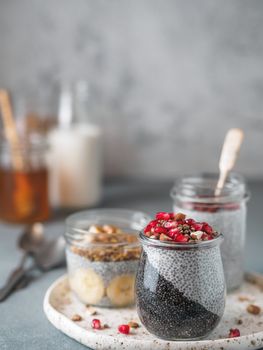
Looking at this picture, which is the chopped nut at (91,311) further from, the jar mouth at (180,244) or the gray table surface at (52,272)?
the jar mouth at (180,244)

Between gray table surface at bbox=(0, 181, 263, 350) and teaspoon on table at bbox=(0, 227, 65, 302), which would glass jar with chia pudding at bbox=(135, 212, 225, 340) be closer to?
gray table surface at bbox=(0, 181, 263, 350)

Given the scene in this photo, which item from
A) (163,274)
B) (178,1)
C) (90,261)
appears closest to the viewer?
(163,274)

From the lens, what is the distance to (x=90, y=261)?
1085 millimetres

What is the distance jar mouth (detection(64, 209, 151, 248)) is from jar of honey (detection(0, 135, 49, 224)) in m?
0.43

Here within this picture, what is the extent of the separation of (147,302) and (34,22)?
1.35 m

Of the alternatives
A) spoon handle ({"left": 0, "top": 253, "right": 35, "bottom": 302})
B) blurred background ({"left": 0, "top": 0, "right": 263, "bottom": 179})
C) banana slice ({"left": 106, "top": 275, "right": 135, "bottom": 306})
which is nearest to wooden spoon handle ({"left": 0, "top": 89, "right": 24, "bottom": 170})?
blurred background ({"left": 0, "top": 0, "right": 263, "bottom": 179})

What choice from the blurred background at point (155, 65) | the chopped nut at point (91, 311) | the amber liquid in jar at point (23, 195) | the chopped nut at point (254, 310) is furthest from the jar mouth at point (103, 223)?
the blurred background at point (155, 65)

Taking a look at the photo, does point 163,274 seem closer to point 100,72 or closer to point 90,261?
point 90,261

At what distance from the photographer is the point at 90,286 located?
3.55ft

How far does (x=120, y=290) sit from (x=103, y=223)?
0.22 meters

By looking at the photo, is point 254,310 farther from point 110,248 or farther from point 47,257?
point 47,257

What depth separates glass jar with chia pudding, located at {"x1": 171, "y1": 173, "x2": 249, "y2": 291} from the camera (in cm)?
114

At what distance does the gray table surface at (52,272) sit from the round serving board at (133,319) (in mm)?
23

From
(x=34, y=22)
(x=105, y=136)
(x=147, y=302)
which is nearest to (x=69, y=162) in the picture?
(x=105, y=136)
